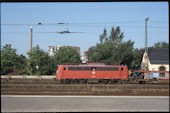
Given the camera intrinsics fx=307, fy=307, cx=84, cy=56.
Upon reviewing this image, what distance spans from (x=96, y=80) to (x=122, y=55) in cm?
2432

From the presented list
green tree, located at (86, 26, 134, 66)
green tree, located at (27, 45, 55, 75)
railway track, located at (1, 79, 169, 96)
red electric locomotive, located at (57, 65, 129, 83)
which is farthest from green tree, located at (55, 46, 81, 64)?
railway track, located at (1, 79, 169, 96)

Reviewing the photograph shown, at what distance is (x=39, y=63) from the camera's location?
148ft

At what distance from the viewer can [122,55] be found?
6016 cm

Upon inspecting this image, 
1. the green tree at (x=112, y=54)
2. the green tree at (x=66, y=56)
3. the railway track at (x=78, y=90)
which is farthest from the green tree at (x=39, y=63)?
the railway track at (x=78, y=90)

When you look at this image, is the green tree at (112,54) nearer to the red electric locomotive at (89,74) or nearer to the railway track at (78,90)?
the red electric locomotive at (89,74)

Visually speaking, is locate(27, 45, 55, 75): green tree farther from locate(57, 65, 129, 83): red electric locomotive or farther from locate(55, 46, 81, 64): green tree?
locate(57, 65, 129, 83): red electric locomotive

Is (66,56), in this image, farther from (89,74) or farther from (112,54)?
(112,54)

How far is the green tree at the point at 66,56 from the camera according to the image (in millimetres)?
44281

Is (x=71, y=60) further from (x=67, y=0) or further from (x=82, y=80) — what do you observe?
(x=67, y=0)

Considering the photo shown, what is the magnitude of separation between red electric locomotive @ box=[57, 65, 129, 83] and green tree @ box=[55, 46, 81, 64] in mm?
7352

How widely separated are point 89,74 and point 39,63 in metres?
11.3

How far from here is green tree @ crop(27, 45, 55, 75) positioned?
148 ft

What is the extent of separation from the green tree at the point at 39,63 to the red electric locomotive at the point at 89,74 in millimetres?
9027

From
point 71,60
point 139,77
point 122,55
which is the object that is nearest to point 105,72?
point 139,77
